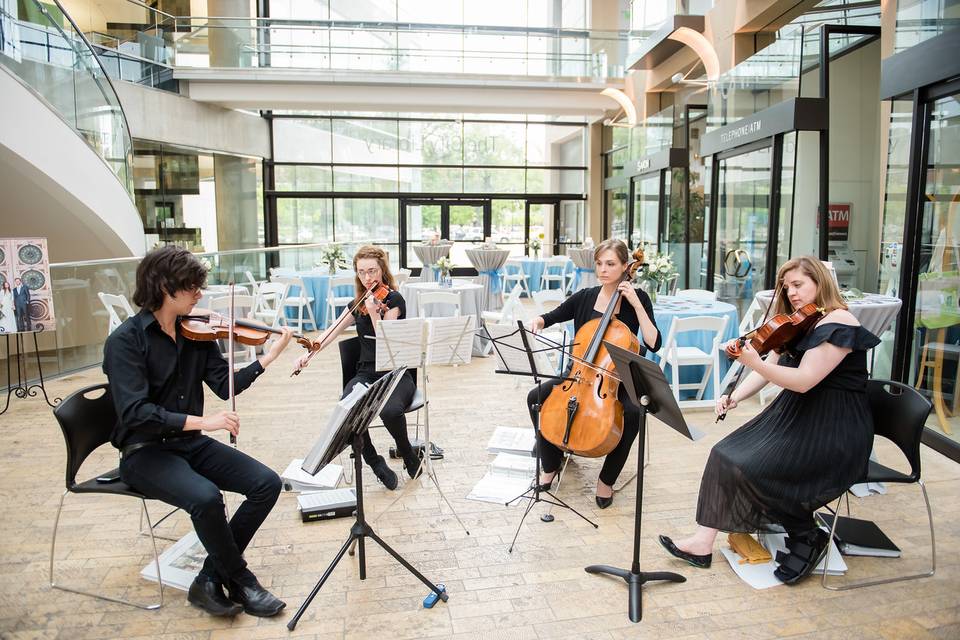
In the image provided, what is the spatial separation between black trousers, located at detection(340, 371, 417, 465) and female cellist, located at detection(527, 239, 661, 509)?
2.32 feet

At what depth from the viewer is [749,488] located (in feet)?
8.51

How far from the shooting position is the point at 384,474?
360cm

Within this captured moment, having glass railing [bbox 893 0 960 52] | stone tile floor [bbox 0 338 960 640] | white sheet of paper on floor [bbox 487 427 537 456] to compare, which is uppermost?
glass railing [bbox 893 0 960 52]

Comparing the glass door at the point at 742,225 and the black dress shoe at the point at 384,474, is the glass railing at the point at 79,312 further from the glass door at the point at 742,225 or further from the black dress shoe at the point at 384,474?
the glass door at the point at 742,225

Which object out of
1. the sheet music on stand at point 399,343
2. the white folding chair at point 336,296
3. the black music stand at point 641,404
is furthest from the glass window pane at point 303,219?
the black music stand at point 641,404

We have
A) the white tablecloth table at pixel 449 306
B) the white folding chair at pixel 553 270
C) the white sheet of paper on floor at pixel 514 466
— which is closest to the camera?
the white sheet of paper on floor at pixel 514 466

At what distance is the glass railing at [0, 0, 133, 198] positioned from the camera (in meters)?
6.27

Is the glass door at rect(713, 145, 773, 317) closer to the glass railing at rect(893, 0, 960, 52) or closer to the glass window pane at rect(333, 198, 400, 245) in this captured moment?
the glass railing at rect(893, 0, 960, 52)

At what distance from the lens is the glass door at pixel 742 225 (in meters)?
7.25

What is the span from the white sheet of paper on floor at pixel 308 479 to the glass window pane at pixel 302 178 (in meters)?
12.2

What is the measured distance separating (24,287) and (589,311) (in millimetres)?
4433

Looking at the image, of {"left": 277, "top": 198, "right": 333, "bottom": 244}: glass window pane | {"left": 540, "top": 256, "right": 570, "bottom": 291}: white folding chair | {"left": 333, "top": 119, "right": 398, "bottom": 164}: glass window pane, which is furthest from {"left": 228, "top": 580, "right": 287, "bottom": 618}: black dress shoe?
{"left": 333, "top": 119, "right": 398, "bottom": 164}: glass window pane

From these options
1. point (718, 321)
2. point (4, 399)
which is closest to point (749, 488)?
point (718, 321)

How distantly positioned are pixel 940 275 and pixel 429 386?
385cm
